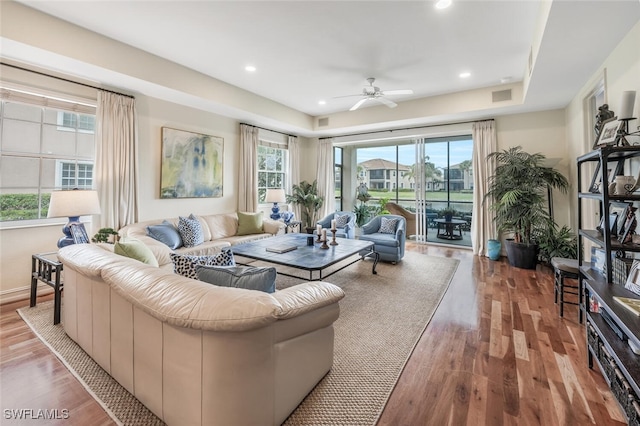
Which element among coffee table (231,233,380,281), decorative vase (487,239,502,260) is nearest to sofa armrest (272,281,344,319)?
coffee table (231,233,380,281)

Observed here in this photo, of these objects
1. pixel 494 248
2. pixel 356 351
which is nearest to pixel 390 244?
pixel 494 248

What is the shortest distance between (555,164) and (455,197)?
1.98 metres

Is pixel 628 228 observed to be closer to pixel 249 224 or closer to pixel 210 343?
pixel 210 343

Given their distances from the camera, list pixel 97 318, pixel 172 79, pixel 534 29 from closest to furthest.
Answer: pixel 97 318 < pixel 534 29 < pixel 172 79

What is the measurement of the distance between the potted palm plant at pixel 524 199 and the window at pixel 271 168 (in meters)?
4.63

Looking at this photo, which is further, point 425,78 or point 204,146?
point 204,146

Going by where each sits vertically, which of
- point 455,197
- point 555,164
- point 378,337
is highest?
point 555,164

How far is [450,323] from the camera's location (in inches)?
108

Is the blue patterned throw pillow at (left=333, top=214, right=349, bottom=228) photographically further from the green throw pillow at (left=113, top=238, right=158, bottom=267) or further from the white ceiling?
the green throw pillow at (left=113, top=238, right=158, bottom=267)

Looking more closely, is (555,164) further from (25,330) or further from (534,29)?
(25,330)

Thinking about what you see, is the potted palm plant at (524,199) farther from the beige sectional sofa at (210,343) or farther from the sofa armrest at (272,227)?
the beige sectional sofa at (210,343)

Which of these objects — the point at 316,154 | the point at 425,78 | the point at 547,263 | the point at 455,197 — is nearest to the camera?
the point at 425,78

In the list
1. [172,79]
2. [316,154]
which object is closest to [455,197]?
[316,154]

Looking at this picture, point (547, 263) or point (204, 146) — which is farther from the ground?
point (204, 146)
